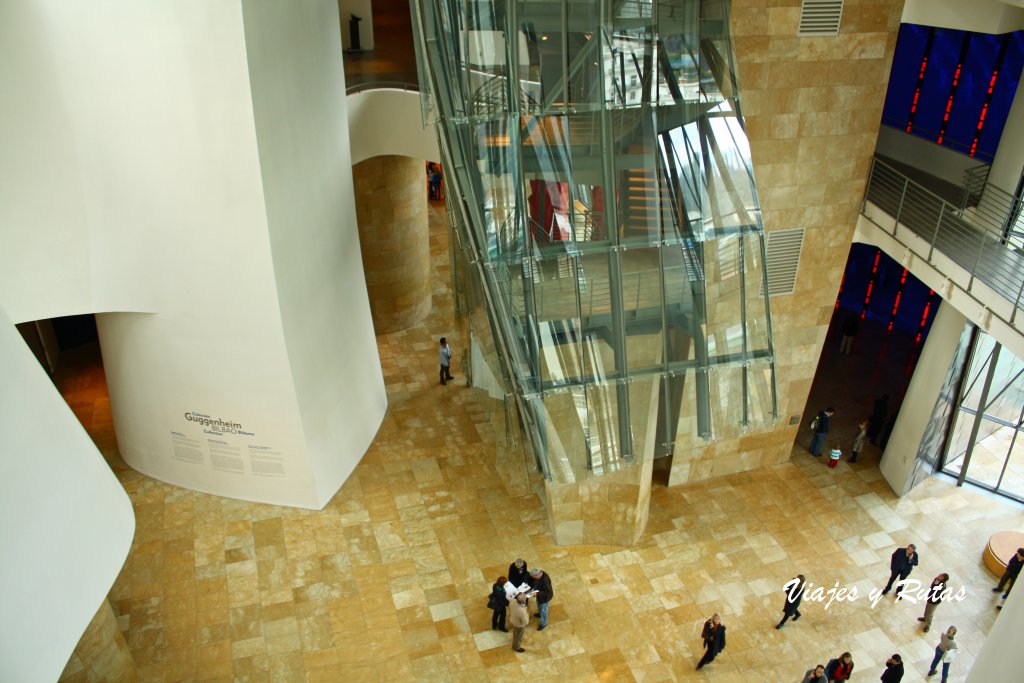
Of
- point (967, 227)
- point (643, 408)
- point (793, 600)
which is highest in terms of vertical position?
point (967, 227)

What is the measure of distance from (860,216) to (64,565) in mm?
10333

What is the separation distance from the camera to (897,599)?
11.6 meters

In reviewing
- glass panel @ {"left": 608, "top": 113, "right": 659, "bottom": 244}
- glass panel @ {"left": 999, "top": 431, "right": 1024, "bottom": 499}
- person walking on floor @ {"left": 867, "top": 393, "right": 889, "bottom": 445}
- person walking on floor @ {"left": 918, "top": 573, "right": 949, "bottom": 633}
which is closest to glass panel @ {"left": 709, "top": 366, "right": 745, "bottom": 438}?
glass panel @ {"left": 608, "top": 113, "right": 659, "bottom": 244}

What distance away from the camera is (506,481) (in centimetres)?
1305

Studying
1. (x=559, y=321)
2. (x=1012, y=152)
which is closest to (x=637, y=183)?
(x=559, y=321)

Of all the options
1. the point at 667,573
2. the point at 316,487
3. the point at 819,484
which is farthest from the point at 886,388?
the point at 316,487

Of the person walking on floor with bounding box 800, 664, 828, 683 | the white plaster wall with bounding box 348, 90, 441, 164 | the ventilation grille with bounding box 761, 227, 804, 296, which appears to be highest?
the white plaster wall with bounding box 348, 90, 441, 164

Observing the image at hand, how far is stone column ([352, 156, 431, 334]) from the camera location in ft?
51.4

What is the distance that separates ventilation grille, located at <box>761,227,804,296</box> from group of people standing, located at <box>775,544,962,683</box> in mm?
3704

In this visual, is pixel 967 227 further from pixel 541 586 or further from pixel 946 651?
pixel 541 586

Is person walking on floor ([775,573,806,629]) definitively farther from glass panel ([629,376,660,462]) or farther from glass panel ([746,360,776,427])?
glass panel ([629,376,660,462])

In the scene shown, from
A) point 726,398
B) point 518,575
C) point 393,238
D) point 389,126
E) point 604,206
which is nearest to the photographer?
point 604,206

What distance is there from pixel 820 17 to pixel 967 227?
325 centimetres

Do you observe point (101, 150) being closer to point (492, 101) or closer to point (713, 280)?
point (492, 101)
